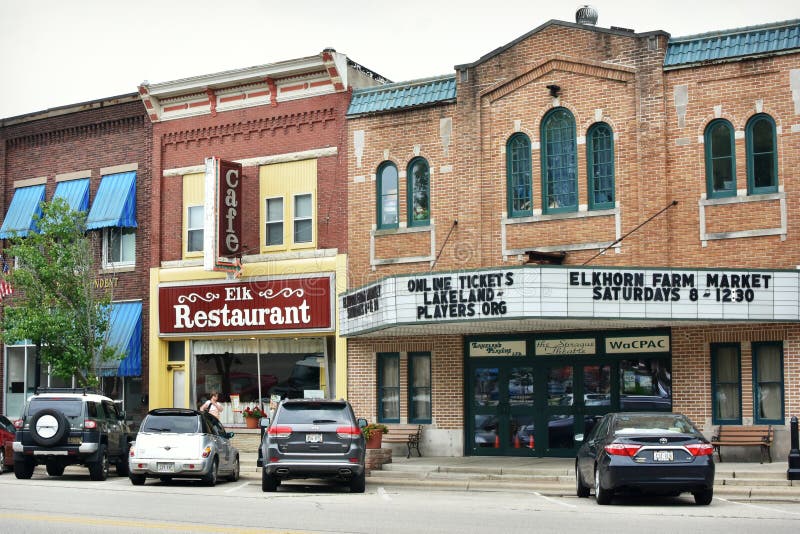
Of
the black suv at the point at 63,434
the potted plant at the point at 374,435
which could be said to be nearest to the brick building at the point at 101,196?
the black suv at the point at 63,434

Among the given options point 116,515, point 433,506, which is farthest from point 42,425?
point 433,506

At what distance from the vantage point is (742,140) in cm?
2519

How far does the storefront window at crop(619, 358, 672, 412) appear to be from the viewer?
26.0m

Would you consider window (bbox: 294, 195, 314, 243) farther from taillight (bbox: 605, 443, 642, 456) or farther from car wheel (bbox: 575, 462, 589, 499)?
taillight (bbox: 605, 443, 642, 456)

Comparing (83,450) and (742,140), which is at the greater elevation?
(742,140)

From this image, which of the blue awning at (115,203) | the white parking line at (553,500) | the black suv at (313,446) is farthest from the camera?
the blue awning at (115,203)

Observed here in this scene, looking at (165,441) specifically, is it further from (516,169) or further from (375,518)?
(516,169)

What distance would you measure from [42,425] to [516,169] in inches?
482

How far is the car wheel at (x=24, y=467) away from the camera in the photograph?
2433 centimetres

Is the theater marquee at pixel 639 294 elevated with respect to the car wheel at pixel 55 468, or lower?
elevated

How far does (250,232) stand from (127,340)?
515 cm

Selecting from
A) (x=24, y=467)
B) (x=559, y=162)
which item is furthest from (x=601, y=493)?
(x=24, y=467)

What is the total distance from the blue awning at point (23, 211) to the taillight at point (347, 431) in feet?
60.2

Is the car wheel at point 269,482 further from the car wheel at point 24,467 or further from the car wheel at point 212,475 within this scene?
the car wheel at point 24,467
